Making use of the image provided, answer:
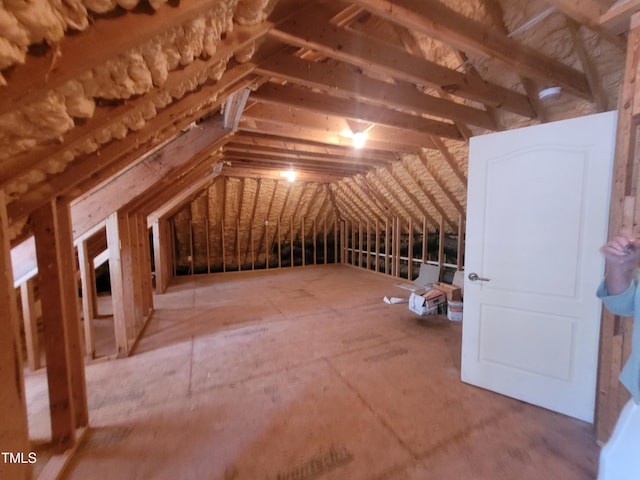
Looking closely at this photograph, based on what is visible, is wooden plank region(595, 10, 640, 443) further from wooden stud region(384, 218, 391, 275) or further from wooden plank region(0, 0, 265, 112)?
wooden stud region(384, 218, 391, 275)

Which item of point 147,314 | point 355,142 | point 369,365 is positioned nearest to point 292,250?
point 147,314

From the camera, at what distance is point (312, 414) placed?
1.87 meters

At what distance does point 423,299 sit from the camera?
3.73 metres

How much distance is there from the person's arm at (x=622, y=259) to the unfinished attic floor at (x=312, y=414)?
1128mm

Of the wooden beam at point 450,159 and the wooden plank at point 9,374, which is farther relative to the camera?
the wooden beam at point 450,159

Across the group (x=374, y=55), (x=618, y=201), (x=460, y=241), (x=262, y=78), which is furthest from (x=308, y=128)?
(x=460, y=241)

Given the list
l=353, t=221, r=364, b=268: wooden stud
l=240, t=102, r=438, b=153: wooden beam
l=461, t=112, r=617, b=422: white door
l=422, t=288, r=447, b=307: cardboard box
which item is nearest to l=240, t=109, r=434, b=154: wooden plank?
l=240, t=102, r=438, b=153: wooden beam

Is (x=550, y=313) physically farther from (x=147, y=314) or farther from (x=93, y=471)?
(x=147, y=314)

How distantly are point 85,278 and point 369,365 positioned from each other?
8.83 ft

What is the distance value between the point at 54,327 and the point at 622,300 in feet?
9.15

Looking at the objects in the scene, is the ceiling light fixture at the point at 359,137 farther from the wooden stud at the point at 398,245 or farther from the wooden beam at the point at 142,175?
the wooden stud at the point at 398,245

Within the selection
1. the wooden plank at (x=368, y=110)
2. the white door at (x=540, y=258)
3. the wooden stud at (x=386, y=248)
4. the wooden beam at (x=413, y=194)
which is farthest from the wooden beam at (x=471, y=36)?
the wooden stud at (x=386, y=248)

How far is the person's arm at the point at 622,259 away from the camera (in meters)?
1.04

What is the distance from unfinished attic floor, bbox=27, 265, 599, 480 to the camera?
1.48 metres
